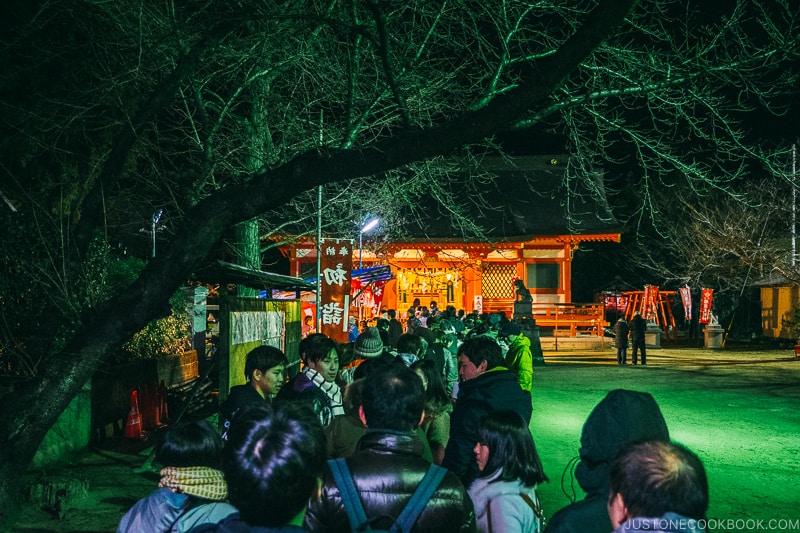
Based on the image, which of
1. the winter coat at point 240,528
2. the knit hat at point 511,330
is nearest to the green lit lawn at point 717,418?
the knit hat at point 511,330

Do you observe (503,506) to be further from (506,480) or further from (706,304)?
(706,304)

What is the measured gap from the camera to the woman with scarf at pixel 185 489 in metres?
2.49

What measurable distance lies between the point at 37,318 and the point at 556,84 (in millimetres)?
7593

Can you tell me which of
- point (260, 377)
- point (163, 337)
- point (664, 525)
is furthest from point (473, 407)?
point (163, 337)

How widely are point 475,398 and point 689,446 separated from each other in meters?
6.22

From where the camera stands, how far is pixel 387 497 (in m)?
2.59

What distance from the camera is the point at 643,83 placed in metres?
6.57

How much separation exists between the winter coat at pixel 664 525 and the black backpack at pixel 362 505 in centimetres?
A: 84

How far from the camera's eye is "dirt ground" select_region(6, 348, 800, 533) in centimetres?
635

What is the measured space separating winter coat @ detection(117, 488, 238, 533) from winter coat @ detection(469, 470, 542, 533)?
1.21m

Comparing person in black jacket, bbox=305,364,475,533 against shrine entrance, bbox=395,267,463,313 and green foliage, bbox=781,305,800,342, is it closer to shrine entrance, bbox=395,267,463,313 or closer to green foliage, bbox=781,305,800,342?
shrine entrance, bbox=395,267,463,313

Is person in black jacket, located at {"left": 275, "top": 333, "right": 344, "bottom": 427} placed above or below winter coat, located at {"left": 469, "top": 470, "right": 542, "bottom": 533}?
above

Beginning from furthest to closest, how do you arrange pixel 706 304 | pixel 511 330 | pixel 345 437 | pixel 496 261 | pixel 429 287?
pixel 429 287, pixel 496 261, pixel 706 304, pixel 511 330, pixel 345 437

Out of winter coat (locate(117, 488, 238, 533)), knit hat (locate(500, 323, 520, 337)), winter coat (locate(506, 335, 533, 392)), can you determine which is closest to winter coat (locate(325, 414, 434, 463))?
winter coat (locate(117, 488, 238, 533))
